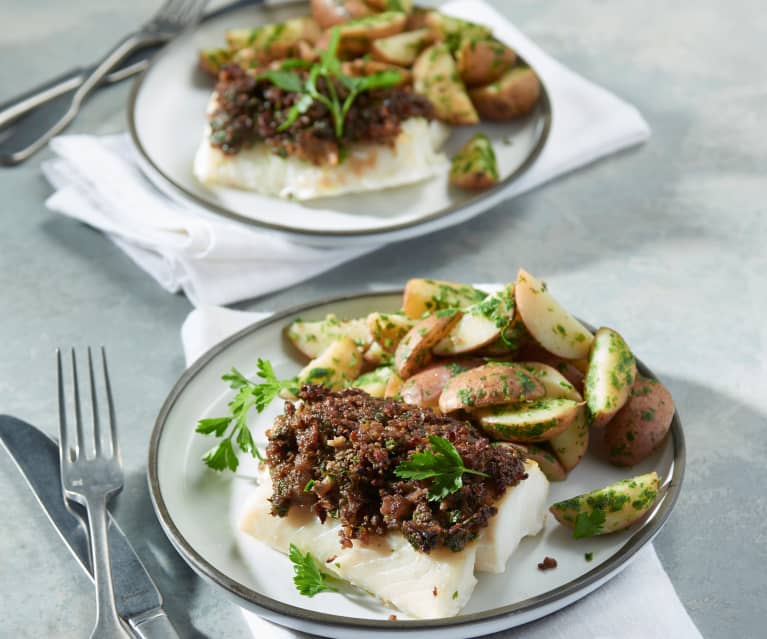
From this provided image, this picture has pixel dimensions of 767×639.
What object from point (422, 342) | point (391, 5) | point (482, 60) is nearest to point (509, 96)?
point (482, 60)

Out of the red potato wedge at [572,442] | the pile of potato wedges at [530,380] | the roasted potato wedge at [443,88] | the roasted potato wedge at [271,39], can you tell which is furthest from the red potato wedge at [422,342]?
the roasted potato wedge at [271,39]

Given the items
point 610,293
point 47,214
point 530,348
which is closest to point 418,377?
point 530,348

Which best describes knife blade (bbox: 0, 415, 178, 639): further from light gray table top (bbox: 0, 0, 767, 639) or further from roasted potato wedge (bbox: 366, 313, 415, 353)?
roasted potato wedge (bbox: 366, 313, 415, 353)

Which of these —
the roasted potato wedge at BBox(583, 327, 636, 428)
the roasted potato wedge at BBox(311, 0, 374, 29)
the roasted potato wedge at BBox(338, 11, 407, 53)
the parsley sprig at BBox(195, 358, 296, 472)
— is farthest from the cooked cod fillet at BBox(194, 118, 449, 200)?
the roasted potato wedge at BBox(583, 327, 636, 428)

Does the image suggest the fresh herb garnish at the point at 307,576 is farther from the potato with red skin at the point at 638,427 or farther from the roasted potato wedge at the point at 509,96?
the roasted potato wedge at the point at 509,96

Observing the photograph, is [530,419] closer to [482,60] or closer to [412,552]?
[412,552]

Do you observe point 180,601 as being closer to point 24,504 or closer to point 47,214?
point 24,504
